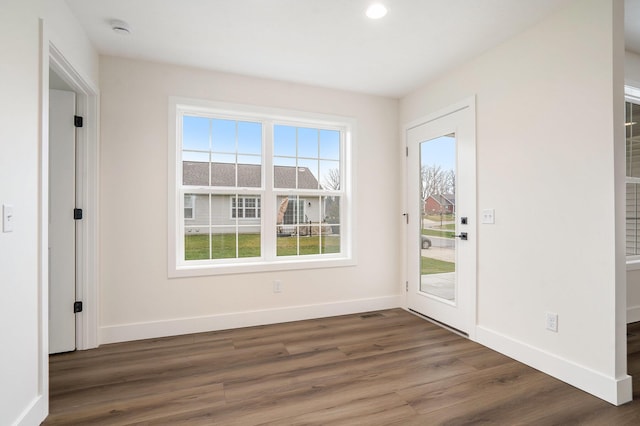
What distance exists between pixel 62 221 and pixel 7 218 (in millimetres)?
1356

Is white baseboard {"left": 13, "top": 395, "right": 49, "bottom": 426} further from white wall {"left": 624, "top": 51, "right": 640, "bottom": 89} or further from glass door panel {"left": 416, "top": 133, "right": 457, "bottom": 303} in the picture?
white wall {"left": 624, "top": 51, "right": 640, "bottom": 89}

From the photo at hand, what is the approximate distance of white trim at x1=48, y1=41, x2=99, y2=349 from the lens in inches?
109

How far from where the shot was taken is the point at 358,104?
3904 millimetres

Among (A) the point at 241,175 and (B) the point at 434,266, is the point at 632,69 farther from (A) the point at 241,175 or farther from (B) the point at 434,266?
(A) the point at 241,175

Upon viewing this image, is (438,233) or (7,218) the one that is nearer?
(7,218)

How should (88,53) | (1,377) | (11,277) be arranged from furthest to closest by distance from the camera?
(88,53)
(11,277)
(1,377)

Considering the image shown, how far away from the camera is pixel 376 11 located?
2307 mm

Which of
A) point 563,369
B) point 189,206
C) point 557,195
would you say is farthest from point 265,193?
point 563,369

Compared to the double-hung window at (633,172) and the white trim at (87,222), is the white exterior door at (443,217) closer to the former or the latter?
the double-hung window at (633,172)

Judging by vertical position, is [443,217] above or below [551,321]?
above

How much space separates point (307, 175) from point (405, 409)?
2583 mm

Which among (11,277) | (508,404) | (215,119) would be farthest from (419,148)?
→ (11,277)

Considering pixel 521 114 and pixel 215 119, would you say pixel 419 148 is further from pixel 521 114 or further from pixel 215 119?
pixel 215 119

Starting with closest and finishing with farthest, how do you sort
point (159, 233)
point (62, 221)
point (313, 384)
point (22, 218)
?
1. point (22, 218)
2. point (313, 384)
3. point (62, 221)
4. point (159, 233)
